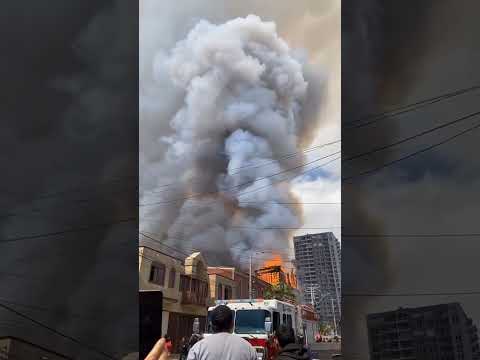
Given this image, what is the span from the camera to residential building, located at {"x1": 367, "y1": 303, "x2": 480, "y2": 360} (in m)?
3.75

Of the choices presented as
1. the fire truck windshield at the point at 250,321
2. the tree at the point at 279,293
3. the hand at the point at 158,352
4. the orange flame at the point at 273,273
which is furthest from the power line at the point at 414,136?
the orange flame at the point at 273,273

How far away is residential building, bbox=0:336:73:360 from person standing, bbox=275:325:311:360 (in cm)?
201

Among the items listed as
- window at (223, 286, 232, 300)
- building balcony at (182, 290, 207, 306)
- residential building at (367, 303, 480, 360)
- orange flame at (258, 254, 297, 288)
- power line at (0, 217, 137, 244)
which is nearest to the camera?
power line at (0, 217, 137, 244)

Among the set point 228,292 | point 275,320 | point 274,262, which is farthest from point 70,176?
point 274,262

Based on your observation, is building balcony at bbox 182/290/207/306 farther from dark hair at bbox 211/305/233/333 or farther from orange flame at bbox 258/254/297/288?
dark hair at bbox 211/305/233/333

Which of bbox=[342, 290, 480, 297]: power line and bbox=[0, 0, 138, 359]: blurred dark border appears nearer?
bbox=[0, 0, 138, 359]: blurred dark border

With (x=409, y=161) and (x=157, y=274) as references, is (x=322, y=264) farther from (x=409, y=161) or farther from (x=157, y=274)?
(x=409, y=161)

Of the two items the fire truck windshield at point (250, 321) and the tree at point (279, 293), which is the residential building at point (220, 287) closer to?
the tree at point (279, 293)

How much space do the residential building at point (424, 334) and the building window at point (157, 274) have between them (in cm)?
1919

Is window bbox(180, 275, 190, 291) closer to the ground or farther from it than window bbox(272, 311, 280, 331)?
closer to the ground

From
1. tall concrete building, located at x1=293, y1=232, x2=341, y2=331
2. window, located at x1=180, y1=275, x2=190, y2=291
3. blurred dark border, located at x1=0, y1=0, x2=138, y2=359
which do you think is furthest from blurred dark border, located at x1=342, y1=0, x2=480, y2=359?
tall concrete building, located at x1=293, y1=232, x2=341, y2=331

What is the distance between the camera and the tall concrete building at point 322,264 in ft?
180

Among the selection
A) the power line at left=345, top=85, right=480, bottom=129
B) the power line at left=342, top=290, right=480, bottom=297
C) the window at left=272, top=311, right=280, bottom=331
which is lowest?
the window at left=272, top=311, right=280, bottom=331

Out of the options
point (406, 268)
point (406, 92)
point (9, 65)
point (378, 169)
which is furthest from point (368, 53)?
point (9, 65)
